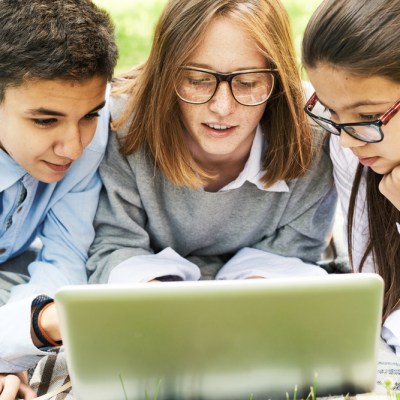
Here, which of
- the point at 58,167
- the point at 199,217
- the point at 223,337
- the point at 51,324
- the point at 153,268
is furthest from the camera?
the point at 199,217

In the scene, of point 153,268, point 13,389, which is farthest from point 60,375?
point 153,268

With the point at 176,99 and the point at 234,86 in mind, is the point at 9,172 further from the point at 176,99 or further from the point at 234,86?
the point at 234,86

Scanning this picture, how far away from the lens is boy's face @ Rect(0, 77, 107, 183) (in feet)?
5.96

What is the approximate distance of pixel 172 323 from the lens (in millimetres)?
1276

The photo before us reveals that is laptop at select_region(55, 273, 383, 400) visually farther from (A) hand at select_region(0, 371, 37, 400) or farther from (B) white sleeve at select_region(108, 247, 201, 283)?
(B) white sleeve at select_region(108, 247, 201, 283)

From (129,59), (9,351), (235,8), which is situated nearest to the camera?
(9,351)

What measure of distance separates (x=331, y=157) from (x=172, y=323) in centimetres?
101

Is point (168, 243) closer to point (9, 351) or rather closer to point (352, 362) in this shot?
point (9, 351)

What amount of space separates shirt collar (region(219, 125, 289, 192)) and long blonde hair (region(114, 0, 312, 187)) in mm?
20

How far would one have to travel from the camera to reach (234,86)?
1861 mm

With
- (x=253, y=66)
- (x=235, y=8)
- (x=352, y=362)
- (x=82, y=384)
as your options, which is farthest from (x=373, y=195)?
(x=82, y=384)

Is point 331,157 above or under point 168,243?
above

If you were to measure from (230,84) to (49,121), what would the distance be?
47 cm

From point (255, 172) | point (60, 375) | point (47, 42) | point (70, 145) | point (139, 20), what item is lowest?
point (60, 375)
